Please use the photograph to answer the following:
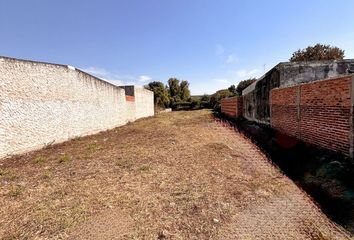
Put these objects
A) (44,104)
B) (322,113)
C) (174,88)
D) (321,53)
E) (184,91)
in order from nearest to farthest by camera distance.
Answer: (322,113), (44,104), (321,53), (174,88), (184,91)

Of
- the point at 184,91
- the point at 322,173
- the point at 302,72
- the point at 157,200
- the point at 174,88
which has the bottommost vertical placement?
the point at 157,200

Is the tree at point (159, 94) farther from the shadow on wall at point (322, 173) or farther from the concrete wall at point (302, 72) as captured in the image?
the shadow on wall at point (322, 173)

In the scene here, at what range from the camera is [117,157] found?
7496mm

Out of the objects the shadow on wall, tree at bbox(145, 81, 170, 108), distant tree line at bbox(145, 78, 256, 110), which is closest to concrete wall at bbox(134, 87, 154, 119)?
distant tree line at bbox(145, 78, 256, 110)

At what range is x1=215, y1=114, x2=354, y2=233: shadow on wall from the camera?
3.70 meters

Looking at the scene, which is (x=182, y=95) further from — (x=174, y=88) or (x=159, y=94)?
(x=159, y=94)

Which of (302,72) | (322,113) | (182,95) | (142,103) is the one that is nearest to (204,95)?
(182,95)

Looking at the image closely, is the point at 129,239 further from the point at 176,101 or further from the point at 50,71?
the point at 176,101

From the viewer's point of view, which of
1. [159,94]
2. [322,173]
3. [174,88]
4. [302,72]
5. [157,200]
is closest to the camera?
[157,200]

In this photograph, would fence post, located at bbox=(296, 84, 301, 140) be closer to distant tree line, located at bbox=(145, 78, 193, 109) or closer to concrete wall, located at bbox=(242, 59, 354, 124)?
concrete wall, located at bbox=(242, 59, 354, 124)

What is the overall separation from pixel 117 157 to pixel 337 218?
5901 mm

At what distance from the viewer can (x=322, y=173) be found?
4.85m

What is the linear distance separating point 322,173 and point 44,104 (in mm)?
9610

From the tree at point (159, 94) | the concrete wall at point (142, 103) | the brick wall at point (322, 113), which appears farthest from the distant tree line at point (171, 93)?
the brick wall at point (322, 113)
